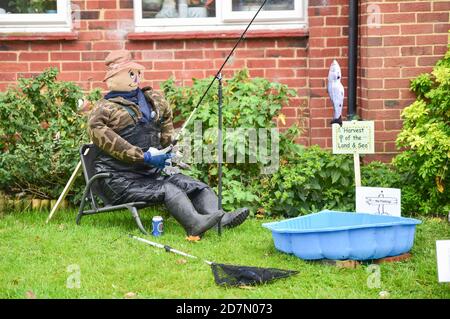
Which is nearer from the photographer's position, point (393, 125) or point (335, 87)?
point (335, 87)

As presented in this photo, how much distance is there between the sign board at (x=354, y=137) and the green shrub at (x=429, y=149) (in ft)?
1.64

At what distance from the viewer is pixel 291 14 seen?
27.5ft

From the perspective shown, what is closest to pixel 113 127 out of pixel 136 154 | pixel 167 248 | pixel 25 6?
pixel 136 154

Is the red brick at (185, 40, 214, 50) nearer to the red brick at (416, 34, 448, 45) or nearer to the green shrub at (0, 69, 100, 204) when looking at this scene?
the green shrub at (0, 69, 100, 204)

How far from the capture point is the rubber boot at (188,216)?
20.9 ft

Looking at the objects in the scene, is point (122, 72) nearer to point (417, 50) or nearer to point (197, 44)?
point (197, 44)

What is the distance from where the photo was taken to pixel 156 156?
21.7 feet

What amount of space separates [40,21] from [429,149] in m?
3.95

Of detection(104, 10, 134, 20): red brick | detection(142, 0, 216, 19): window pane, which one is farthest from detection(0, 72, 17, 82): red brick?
detection(142, 0, 216, 19): window pane

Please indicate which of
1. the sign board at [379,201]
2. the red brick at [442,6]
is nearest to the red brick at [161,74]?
the red brick at [442,6]

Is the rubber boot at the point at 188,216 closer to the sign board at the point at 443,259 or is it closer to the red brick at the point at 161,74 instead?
the sign board at the point at 443,259

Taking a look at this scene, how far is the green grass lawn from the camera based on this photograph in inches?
203

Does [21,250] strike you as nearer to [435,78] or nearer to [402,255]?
[402,255]

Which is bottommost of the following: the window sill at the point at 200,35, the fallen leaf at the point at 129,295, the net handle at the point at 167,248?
the fallen leaf at the point at 129,295
